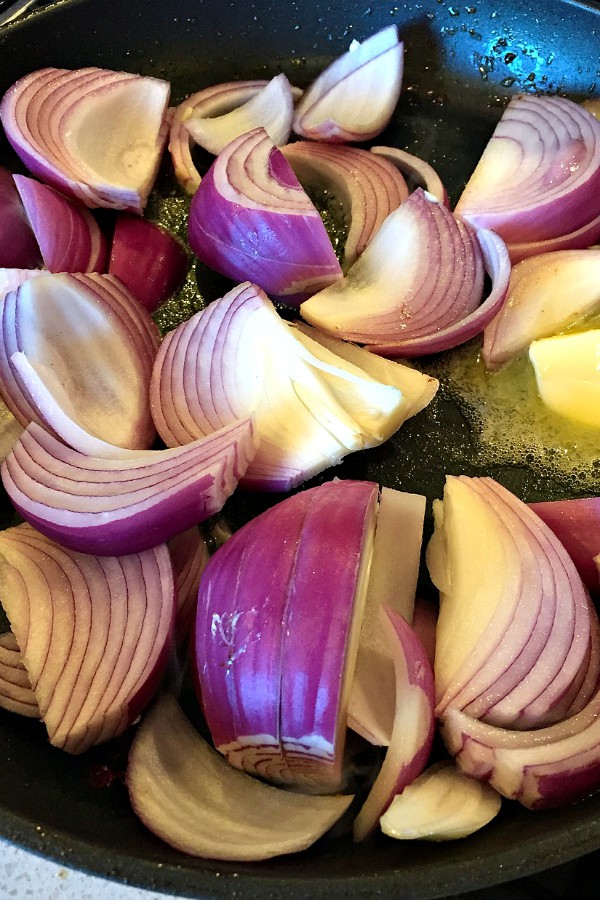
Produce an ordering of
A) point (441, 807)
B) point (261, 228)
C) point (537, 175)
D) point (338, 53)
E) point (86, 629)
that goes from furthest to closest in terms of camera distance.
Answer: point (338, 53), point (537, 175), point (261, 228), point (86, 629), point (441, 807)

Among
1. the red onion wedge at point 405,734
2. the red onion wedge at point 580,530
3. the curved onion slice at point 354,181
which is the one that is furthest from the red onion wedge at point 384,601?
the curved onion slice at point 354,181

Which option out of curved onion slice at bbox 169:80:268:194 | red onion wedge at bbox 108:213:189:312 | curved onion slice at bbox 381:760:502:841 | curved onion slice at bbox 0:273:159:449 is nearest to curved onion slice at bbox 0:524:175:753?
curved onion slice at bbox 0:273:159:449

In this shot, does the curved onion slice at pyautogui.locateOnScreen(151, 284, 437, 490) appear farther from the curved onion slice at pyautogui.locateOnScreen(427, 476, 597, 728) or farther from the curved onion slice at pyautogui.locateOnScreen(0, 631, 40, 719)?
the curved onion slice at pyautogui.locateOnScreen(0, 631, 40, 719)

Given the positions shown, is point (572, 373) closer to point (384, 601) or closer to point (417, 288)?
point (417, 288)

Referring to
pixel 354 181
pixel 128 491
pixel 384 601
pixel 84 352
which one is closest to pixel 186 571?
pixel 128 491

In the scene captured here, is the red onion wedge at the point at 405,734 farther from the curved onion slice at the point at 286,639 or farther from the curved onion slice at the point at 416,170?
the curved onion slice at the point at 416,170

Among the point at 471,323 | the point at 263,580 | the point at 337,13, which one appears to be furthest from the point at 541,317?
the point at 337,13
